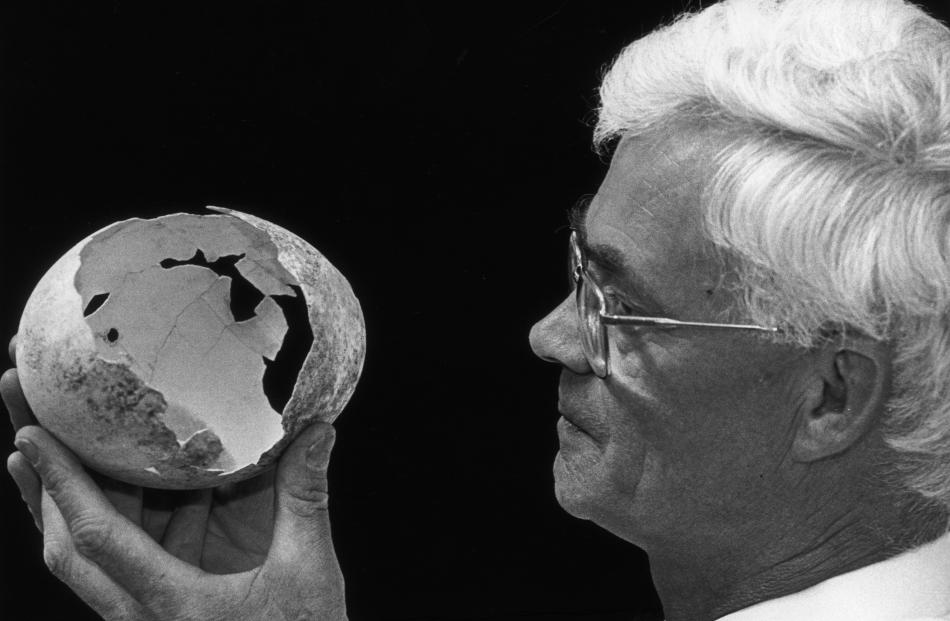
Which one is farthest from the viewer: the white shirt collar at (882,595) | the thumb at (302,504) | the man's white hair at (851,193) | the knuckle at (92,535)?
the thumb at (302,504)

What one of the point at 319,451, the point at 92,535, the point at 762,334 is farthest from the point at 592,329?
the point at 92,535

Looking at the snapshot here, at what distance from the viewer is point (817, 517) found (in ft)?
5.78

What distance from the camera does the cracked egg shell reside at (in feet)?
6.37

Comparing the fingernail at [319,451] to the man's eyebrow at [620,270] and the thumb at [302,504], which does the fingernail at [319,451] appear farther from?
the man's eyebrow at [620,270]

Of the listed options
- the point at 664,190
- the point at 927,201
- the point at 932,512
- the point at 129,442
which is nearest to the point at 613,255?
the point at 664,190

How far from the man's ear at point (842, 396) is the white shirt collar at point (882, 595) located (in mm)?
188

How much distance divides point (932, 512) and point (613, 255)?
1.92 feet

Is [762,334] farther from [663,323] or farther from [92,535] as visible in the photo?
[92,535]

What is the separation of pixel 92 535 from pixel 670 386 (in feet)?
2.95

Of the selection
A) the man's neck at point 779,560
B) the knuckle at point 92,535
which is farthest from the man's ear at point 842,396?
the knuckle at point 92,535

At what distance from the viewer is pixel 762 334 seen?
169 centimetres

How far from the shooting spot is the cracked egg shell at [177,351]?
6.37 ft

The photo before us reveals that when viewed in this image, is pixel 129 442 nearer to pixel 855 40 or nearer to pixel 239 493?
pixel 239 493

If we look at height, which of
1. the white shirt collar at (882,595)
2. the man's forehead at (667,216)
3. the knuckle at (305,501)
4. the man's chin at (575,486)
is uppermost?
the man's forehead at (667,216)
